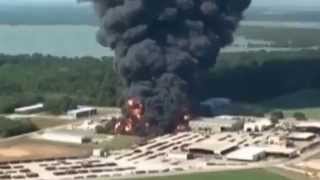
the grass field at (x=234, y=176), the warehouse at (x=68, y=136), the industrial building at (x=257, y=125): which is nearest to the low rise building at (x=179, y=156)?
the grass field at (x=234, y=176)

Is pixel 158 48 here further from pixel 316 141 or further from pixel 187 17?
pixel 316 141

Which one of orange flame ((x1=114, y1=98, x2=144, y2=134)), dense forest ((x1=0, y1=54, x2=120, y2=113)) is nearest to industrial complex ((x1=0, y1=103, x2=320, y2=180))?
orange flame ((x1=114, y1=98, x2=144, y2=134))

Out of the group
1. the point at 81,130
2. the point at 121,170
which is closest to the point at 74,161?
the point at 121,170

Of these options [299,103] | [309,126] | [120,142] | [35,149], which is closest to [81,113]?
[120,142]

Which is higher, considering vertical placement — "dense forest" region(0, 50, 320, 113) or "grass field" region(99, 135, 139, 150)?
"dense forest" region(0, 50, 320, 113)

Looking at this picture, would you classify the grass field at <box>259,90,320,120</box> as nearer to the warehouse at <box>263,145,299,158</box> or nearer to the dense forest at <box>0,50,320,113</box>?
the dense forest at <box>0,50,320,113</box>

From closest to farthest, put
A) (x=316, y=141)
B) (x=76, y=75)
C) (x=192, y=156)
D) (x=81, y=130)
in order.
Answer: (x=192, y=156) → (x=316, y=141) → (x=81, y=130) → (x=76, y=75)

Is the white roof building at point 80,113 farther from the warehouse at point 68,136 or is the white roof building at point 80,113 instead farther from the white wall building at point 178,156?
the white wall building at point 178,156
